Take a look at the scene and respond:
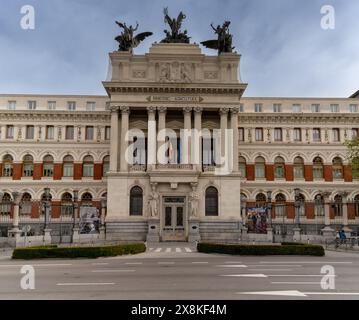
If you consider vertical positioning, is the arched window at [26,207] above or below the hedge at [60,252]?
above

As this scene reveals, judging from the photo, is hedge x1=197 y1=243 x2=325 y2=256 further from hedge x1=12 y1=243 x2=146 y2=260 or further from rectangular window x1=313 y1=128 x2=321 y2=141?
rectangular window x1=313 y1=128 x2=321 y2=141

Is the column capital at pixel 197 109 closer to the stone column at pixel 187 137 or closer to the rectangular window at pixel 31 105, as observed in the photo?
the stone column at pixel 187 137

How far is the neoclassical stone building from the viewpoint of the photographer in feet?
153

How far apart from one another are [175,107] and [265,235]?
17472 millimetres

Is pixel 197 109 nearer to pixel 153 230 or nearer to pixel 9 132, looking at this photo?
pixel 153 230

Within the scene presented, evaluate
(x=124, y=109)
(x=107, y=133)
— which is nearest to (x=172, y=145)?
(x=124, y=109)

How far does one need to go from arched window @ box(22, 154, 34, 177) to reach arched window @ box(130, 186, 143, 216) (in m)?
15.7

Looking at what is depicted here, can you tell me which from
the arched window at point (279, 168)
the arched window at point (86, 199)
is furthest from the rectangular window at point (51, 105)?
the arched window at point (279, 168)

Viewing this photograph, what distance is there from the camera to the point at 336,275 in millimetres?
17000

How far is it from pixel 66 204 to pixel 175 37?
24603 mm

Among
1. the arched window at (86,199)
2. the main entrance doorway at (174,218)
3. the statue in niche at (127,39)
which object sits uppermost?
the statue in niche at (127,39)

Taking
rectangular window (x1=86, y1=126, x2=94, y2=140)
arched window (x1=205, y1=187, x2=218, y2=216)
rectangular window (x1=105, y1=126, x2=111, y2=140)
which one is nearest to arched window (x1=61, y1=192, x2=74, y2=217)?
rectangular window (x1=86, y1=126, x2=94, y2=140)

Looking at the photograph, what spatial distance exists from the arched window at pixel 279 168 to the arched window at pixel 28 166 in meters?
31.8

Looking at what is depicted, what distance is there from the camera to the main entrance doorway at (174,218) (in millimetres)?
46188
